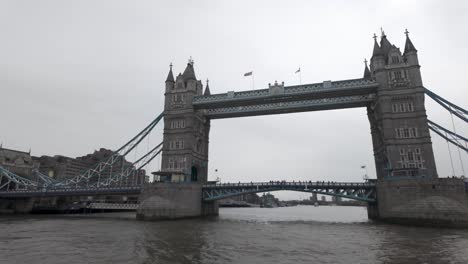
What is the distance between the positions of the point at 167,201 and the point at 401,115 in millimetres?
40975

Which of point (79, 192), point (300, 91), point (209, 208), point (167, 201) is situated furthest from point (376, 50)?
point (79, 192)

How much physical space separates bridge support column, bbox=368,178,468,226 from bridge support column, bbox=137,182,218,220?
30.9m

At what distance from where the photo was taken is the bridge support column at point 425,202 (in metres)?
35.6

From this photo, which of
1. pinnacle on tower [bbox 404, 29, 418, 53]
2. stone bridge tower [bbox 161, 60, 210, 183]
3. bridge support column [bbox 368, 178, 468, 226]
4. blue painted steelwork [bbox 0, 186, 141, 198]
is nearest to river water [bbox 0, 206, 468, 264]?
bridge support column [bbox 368, 178, 468, 226]

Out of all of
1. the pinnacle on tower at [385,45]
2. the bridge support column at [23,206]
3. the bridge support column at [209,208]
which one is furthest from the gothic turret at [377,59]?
the bridge support column at [23,206]

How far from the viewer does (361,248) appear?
21453mm

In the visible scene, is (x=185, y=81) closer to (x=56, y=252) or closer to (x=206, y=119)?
(x=206, y=119)

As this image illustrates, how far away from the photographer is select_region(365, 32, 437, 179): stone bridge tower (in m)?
43.8

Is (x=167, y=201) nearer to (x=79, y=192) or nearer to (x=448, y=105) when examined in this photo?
(x=79, y=192)

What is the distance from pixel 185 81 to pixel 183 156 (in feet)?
54.4

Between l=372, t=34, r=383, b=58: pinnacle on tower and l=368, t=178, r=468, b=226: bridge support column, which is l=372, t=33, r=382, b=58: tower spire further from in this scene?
l=368, t=178, r=468, b=226: bridge support column

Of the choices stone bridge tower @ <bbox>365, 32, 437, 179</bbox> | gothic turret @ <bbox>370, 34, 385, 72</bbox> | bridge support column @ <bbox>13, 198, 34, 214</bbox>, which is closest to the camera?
stone bridge tower @ <bbox>365, 32, 437, 179</bbox>

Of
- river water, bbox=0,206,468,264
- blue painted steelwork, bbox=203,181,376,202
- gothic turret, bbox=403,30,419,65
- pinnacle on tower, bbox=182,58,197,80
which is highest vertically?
pinnacle on tower, bbox=182,58,197,80

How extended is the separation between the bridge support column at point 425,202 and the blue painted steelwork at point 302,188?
16.4ft
